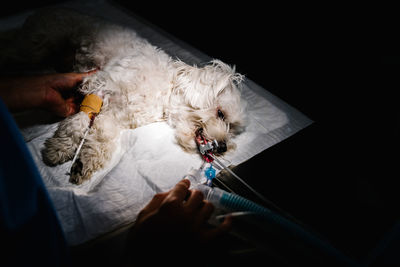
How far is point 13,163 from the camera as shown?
1.96 feet

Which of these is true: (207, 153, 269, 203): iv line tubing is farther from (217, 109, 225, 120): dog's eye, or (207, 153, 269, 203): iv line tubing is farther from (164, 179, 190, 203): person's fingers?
(164, 179, 190, 203): person's fingers

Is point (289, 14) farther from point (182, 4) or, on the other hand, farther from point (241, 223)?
point (241, 223)

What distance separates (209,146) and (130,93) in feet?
2.11

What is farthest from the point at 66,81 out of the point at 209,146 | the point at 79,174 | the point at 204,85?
the point at 209,146

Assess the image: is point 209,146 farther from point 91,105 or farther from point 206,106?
point 91,105

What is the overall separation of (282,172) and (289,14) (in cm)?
136

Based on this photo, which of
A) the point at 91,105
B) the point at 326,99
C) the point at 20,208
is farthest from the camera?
the point at 326,99

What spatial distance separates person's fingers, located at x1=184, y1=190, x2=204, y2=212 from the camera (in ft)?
2.93

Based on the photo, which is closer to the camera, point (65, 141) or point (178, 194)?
point (178, 194)

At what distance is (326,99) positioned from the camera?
1912 mm

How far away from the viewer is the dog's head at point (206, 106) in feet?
4.54

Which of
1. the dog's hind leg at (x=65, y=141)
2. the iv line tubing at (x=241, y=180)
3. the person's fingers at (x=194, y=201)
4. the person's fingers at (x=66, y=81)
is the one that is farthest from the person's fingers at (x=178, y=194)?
the person's fingers at (x=66, y=81)

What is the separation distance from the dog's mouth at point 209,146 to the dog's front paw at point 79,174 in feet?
2.11

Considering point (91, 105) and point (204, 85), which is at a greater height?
point (204, 85)
